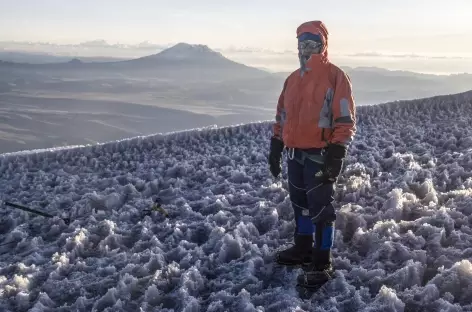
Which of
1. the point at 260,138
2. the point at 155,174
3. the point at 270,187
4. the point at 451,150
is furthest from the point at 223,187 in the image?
the point at 451,150

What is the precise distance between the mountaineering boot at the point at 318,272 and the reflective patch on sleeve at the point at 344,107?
1.30m

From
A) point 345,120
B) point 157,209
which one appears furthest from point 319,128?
point 157,209

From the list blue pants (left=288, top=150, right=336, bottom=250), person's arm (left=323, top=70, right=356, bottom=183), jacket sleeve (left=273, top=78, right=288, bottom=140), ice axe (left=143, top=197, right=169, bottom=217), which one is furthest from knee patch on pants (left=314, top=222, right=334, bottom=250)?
ice axe (left=143, top=197, right=169, bottom=217)

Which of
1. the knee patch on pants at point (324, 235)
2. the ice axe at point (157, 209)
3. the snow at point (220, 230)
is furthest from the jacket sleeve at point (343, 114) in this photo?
the ice axe at point (157, 209)

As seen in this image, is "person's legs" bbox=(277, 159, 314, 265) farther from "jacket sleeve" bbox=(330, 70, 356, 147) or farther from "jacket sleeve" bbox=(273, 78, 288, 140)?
"jacket sleeve" bbox=(330, 70, 356, 147)

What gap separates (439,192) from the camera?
20.5ft

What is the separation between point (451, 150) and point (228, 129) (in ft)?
16.5

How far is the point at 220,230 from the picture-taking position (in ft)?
17.6

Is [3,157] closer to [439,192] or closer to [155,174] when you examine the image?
[155,174]

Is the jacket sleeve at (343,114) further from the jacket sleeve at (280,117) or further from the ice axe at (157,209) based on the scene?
the ice axe at (157,209)

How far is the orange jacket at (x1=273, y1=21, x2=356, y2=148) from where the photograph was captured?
3.87 m

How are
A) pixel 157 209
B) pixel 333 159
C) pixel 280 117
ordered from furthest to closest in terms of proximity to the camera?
pixel 157 209 < pixel 280 117 < pixel 333 159

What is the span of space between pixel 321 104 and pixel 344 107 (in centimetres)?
22

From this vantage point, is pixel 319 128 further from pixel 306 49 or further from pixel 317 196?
pixel 306 49
